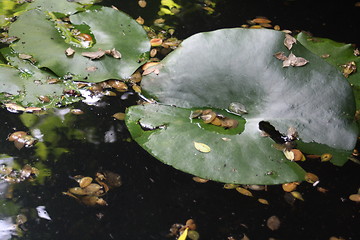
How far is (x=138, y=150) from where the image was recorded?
1.41 m

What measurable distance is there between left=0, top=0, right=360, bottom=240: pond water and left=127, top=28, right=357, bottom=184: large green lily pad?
0.08m

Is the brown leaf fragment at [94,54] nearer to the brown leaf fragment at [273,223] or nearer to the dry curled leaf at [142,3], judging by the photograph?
the dry curled leaf at [142,3]

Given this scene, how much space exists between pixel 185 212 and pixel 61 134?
0.55m

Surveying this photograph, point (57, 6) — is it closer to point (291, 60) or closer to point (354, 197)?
point (291, 60)

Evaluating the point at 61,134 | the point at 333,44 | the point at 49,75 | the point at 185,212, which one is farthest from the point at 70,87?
the point at 333,44

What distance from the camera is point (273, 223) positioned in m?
1.22

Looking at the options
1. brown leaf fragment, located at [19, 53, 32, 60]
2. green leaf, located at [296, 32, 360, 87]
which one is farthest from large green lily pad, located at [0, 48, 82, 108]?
green leaf, located at [296, 32, 360, 87]

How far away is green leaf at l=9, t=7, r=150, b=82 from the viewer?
1.64 m

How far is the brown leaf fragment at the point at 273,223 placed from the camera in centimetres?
121

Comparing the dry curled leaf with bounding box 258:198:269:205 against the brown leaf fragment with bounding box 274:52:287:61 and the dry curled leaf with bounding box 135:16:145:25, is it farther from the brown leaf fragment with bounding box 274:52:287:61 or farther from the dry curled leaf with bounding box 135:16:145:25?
the dry curled leaf with bounding box 135:16:145:25

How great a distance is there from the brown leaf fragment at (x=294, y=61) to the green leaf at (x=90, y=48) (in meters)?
0.62

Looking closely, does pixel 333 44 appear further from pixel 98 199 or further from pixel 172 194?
pixel 98 199

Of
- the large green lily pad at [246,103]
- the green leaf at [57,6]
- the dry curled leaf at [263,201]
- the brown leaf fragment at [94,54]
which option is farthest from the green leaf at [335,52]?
the green leaf at [57,6]

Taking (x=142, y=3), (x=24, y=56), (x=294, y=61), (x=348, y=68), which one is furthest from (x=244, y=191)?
(x=142, y=3)
